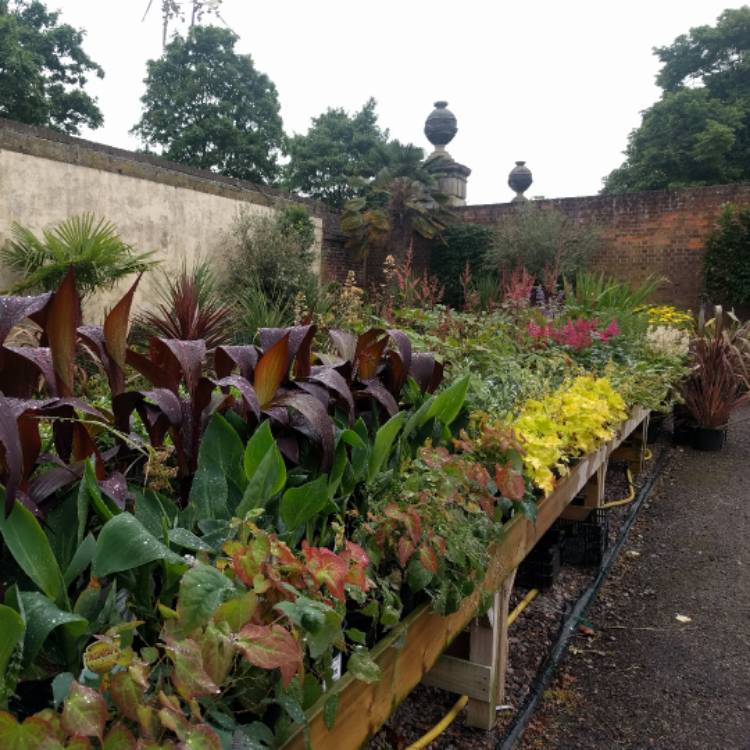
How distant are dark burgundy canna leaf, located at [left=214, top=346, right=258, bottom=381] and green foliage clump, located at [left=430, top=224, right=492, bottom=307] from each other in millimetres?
10909

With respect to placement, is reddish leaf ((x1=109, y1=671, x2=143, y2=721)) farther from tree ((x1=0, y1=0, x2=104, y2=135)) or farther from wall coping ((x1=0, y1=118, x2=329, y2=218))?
tree ((x1=0, y1=0, x2=104, y2=135))

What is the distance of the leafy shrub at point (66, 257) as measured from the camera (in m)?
5.46

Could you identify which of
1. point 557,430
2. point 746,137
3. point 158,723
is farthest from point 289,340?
point 746,137

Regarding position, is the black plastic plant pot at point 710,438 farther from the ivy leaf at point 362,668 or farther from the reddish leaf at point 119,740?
the reddish leaf at point 119,740

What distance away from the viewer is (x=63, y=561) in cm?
103

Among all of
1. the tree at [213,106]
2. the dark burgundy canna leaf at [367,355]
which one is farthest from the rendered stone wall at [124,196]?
the tree at [213,106]

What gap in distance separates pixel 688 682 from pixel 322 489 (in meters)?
2.11

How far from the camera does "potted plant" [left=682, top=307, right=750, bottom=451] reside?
20.3 feet

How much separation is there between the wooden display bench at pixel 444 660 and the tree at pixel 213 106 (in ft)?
85.2

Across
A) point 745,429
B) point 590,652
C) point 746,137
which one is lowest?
point 590,652

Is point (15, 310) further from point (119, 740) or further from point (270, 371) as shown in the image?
point (119, 740)

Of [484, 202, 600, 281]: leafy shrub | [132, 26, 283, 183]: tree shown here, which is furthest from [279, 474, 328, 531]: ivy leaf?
[132, 26, 283, 183]: tree

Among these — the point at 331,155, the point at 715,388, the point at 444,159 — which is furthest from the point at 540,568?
the point at 331,155

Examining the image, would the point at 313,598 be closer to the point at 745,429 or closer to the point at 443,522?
the point at 443,522
